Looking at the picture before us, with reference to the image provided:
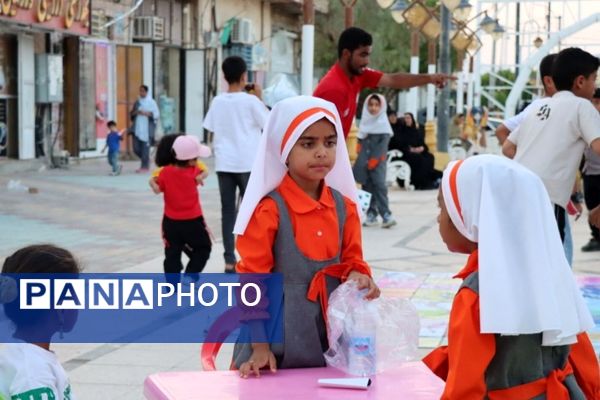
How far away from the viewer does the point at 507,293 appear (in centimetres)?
286

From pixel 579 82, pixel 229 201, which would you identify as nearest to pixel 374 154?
pixel 229 201

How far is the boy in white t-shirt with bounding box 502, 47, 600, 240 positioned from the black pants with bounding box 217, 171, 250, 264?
2886 millimetres

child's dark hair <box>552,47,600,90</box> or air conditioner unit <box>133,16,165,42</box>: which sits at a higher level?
air conditioner unit <box>133,16,165,42</box>

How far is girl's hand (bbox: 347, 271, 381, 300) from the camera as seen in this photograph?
381cm

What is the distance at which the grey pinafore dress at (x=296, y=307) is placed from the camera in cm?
383

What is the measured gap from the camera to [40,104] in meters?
21.3

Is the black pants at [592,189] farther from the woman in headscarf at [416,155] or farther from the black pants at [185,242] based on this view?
the woman in headscarf at [416,155]

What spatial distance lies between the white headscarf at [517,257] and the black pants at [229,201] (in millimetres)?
5950

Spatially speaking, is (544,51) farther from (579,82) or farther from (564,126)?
(564,126)

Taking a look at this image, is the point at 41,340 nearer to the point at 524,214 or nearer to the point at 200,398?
the point at 200,398

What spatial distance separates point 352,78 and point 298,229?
4.05 m

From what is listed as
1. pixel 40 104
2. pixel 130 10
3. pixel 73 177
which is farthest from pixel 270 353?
pixel 130 10

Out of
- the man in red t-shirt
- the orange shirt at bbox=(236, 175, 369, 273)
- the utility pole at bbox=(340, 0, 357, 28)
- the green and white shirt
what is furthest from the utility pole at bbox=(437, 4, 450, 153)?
the green and white shirt

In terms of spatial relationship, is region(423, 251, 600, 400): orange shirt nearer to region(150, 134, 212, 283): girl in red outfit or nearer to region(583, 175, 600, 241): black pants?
region(150, 134, 212, 283): girl in red outfit
